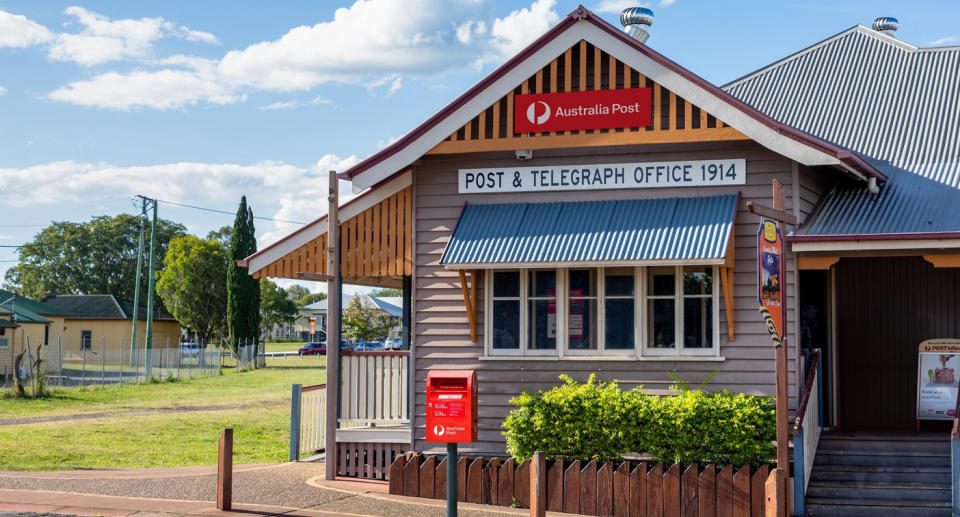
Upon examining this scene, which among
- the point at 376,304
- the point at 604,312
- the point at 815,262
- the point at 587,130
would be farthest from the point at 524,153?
the point at 376,304

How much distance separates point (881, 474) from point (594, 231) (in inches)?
171

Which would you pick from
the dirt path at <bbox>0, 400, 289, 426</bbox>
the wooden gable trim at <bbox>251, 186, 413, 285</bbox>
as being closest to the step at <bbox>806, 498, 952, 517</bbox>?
the wooden gable trim at <bbox>251, 186, 413, 285</bbox>

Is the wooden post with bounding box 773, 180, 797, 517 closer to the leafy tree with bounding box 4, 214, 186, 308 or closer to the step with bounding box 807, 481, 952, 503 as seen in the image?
the step with bounding box 807, 481, 952, 503

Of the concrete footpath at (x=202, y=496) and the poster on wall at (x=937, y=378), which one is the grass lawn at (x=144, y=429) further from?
the poster on wall at (x=937, y=378)

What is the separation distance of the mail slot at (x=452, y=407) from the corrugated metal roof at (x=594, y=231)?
114 inches

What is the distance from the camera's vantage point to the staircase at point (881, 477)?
11125 millimetres

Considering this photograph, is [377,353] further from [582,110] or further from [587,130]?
[582,110]

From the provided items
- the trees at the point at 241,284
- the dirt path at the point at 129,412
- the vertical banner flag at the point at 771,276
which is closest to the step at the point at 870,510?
the vertical banner flag at the point at 771,276

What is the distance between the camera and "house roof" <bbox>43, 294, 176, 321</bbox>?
6762 cm

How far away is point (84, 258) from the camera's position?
3794 inches

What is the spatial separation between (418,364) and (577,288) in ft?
7.67

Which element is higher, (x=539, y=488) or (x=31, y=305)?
(x=31, y=305)

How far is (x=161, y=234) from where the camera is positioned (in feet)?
326

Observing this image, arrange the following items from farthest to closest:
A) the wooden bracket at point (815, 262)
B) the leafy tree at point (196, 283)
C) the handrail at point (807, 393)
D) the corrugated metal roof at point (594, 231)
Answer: the leafy tree at point (196, 283) → the wooden bracket at point (815, 262) → the corrugated metal roof at point (594, 231) → the handrail at point (807, 393)
